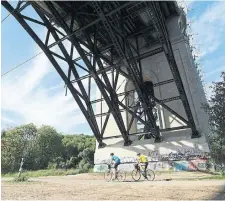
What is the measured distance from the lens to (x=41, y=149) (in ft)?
171

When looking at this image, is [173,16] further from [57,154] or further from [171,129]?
[57,154]

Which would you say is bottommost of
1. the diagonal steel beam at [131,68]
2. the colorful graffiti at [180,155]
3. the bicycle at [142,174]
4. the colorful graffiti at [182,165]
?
the bicycle at [142,174]

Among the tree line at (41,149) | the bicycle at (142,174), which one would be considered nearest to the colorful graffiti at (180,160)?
the bicycle at (142,174)

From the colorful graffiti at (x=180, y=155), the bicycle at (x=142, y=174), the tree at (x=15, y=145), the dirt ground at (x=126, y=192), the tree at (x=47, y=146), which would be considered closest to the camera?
the dirt ground at (x=126, y=192)

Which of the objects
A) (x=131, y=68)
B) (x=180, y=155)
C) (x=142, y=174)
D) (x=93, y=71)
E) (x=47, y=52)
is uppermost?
(x=47, y=52)

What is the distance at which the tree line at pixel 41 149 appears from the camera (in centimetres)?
4538

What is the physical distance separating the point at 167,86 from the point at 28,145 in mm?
41350

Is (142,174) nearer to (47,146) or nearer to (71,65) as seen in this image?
(71,65)

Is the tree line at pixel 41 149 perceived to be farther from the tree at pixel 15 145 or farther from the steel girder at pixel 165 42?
the steel girder at pixel 165 42

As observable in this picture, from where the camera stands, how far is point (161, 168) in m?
17.5

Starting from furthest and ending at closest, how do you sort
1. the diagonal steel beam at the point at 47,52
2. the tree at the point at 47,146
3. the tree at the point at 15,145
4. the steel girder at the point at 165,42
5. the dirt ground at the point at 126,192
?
1. the tree at the point at 47,146
2. the tree at the point at 15,145
3. the diagonal steel beam at the point at 47,52
4. the steel girder at the point at 165,42
5. the dirt ground at the point at 126,192

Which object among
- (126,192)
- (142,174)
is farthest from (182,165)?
(126,192)

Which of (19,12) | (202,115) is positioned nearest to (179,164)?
(202,115)

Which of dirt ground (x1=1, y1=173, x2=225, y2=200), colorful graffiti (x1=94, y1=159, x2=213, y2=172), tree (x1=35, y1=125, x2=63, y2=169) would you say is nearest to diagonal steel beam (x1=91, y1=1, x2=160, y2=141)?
colorful graffiti (x1=94, y1=159, x2=213, y2=172)
